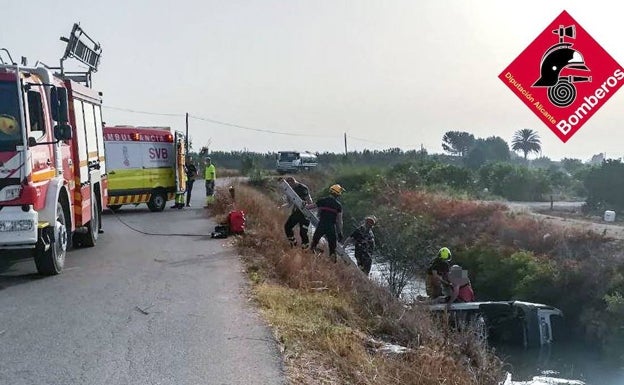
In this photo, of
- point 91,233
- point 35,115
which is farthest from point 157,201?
point 35,115

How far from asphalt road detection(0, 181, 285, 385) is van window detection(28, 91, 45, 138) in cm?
217

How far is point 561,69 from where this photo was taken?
1627cm

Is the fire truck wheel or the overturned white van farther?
the overturned white van

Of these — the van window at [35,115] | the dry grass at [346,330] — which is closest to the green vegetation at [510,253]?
the dry grass at [346,330]

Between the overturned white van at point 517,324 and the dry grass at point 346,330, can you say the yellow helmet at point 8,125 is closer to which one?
the dry grass at point 346,330

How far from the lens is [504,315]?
16438mm

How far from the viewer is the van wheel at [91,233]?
548 inches

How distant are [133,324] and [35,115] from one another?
368 cm

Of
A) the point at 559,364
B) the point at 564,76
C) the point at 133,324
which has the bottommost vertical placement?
the point at 559,364

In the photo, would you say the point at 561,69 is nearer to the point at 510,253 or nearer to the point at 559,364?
the point at 559,364

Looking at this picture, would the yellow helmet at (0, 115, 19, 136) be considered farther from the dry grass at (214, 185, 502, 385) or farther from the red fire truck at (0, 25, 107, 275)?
the dry grass at (214, 185, 502, 385)

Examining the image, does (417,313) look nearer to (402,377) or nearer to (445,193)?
(402,377)

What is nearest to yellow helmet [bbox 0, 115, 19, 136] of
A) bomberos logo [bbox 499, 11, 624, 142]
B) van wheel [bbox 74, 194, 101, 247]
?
van wheel [bbox 74, 194, 101, 247]

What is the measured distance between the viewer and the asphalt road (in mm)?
6281
